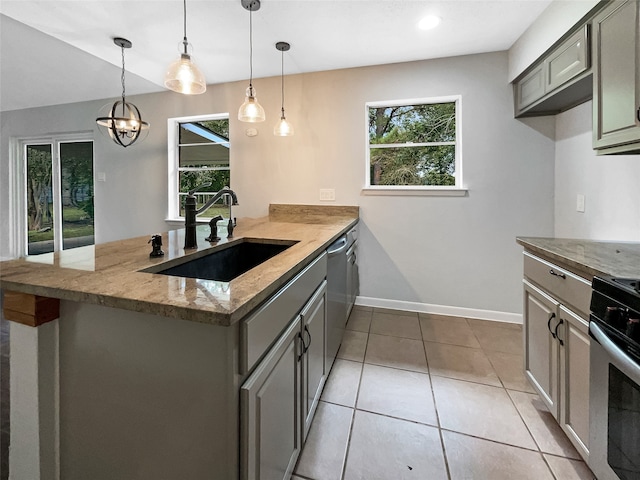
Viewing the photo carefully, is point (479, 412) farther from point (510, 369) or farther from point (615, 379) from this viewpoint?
point (615, 379)

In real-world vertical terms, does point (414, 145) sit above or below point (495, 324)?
above

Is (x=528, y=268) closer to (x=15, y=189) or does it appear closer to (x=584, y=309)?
(x=584, y=309)

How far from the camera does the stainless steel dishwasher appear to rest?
5.87ft

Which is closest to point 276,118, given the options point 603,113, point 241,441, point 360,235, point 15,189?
point 360,235

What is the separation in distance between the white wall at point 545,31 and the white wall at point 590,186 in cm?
54

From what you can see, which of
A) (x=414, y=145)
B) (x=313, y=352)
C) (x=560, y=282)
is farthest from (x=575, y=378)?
(x=414, y=145)

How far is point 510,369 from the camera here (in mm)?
2014

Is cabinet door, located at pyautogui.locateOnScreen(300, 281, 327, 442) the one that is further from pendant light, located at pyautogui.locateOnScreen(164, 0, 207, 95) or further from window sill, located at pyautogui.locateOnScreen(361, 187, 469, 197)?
window sill, located at pyautogui.locateOnScreen(361, 187, 469, 197)

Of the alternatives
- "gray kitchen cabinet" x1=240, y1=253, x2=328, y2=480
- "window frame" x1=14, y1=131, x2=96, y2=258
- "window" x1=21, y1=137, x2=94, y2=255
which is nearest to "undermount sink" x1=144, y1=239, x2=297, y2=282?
"gray kitchen cabinet" x1=240, y1=253, x2=328, y2=480

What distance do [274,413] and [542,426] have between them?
4.77 feet

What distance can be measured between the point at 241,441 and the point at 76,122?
5197 mm

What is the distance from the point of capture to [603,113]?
5.03 feet

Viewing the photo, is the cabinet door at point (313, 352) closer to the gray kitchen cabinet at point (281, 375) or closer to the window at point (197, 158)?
the gray kitchen cabinet at point (281, 375)

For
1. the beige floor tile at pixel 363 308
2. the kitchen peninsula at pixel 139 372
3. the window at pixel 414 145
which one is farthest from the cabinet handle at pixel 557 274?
the beige floor tile at pixel 363 308
